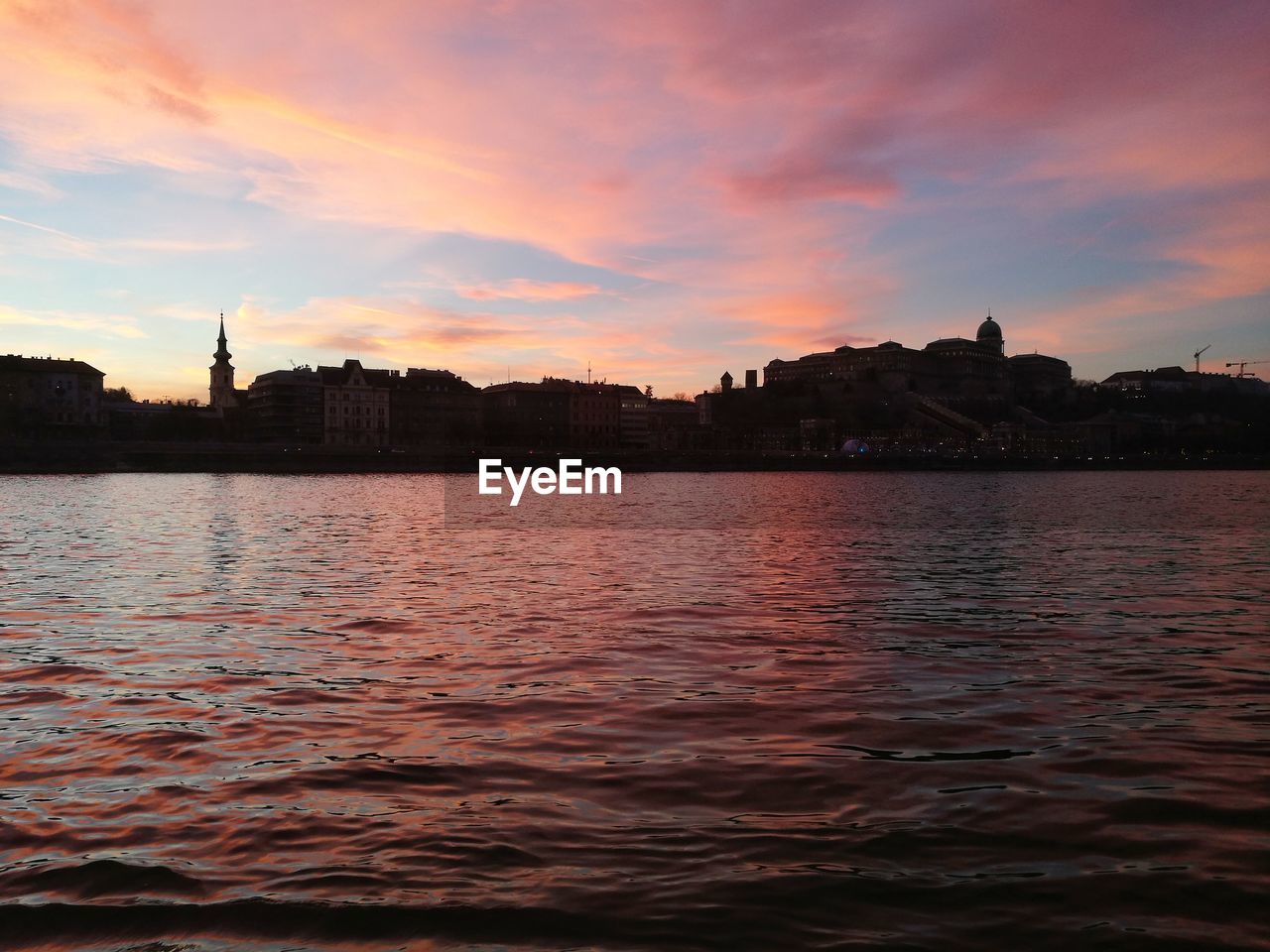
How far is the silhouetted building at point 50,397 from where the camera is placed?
159625mm

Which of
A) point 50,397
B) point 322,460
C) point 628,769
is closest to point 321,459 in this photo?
point 322,460

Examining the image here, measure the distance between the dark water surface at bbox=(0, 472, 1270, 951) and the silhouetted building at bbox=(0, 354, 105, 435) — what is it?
161046 mm

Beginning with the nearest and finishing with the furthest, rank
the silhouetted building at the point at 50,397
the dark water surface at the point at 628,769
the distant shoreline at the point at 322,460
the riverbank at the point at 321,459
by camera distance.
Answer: the dark water surface at the point at 628,769, the distant shoreline at the point at 322,460, the riverbank at the point at 321,459, the silhouetted building at the point at 50,397

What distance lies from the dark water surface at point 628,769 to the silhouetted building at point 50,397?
161046mm

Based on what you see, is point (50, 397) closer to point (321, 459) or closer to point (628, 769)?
point (321, 459)

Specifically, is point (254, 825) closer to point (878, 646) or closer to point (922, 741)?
point (922, 741)

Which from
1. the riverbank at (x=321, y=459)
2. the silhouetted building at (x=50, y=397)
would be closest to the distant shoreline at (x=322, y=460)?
the riverbank at (x=321, y=459)

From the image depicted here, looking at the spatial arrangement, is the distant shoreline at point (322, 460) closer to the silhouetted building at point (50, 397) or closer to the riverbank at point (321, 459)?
the riverbank at point (321, 459)

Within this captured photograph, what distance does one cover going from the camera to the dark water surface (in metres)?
6.59

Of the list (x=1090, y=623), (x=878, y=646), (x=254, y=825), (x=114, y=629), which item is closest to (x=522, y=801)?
(x=254, y=825)

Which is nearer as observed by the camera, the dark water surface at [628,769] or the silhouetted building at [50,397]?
the dark water surface at [628,769]

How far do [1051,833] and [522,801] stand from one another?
4.58 metres

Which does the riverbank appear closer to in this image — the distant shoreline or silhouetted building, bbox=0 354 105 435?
the distant shoreline

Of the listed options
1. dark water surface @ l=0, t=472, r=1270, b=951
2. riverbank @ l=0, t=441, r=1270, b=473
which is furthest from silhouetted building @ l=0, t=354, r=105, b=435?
dark water surface @ l=0, t=472, r=1270, b=951
